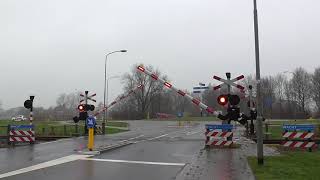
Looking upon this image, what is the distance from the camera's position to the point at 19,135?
1007 inches

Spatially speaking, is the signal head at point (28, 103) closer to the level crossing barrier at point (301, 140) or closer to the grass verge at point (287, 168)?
the level crossing barrier at point (301, 140)

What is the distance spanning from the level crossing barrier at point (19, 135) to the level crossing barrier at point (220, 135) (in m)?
9.83

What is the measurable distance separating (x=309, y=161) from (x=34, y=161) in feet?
32.0

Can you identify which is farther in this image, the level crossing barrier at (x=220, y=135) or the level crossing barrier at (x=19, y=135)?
the level crossing barrier at (x=19, y=135)

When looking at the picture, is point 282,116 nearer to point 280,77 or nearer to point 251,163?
point 280,77

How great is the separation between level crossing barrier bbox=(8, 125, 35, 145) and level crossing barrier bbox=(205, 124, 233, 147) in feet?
32.2

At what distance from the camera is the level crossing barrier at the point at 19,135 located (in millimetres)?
25312

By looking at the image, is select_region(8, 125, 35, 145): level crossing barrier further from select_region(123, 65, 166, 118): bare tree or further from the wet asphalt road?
select_region(123, 65, 166, 118): bare tree

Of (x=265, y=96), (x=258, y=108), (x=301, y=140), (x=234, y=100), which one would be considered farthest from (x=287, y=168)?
(x=265, y=96)

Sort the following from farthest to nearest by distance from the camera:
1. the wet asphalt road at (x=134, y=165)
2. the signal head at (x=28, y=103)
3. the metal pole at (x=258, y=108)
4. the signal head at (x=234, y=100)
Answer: the signal head at (x=28, y=103), the signal head at (x=234, y=100), the metal pole at (x=258, y=108), the wet asphalt road at (x=134, y=165)

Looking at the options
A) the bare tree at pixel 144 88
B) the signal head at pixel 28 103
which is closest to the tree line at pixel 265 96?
the bare tree at pixel 144 88

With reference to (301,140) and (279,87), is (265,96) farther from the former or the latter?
(301,140)

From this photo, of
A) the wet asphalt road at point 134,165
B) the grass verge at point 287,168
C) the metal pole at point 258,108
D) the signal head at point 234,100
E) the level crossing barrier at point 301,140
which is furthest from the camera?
the level crossing barrier at point 301,140

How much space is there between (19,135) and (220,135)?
10888 mm
